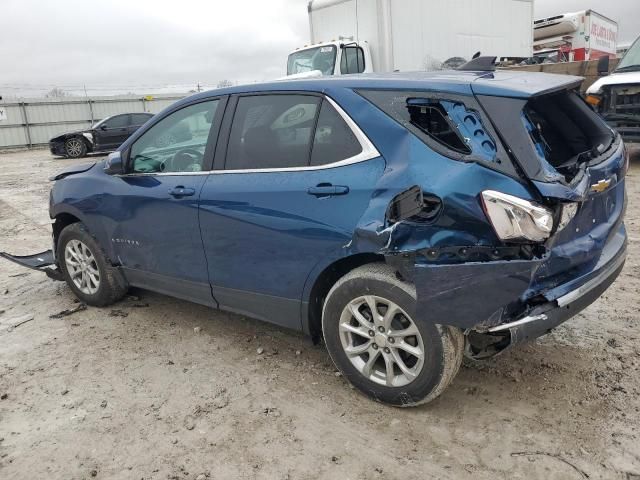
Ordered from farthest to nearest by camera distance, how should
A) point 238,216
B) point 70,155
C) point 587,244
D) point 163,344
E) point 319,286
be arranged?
1. point 70,155
2. point 163,344
3. point 238,216
4. point 319,286
5. point 587,244

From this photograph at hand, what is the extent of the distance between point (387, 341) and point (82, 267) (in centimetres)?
294

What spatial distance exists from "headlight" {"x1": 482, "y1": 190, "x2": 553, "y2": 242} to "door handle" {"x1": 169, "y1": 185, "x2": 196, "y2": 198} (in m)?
1.96

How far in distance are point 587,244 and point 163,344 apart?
284 centimetres

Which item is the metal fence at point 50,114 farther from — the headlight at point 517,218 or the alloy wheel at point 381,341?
the headlight at point 517,218

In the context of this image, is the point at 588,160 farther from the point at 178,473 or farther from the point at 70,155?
the point at 70,155

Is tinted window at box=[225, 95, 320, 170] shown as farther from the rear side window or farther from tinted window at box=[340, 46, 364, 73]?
tinted window at box=[340, 46, 364, 73]

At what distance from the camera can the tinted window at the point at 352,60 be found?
11.2 metres

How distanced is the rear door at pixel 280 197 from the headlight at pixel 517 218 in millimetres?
612

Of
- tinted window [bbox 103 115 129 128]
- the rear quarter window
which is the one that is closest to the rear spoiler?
the rear quarter window

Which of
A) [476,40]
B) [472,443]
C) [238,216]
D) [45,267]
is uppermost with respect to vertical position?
[476,40]

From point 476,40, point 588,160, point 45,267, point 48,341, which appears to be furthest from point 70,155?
point 588,160

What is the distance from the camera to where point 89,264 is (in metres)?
4.52

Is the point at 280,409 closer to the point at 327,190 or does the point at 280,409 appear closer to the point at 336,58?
the point at 327,190

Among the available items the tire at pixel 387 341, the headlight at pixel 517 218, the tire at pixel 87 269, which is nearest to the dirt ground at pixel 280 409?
the tire at pixel 387 341
